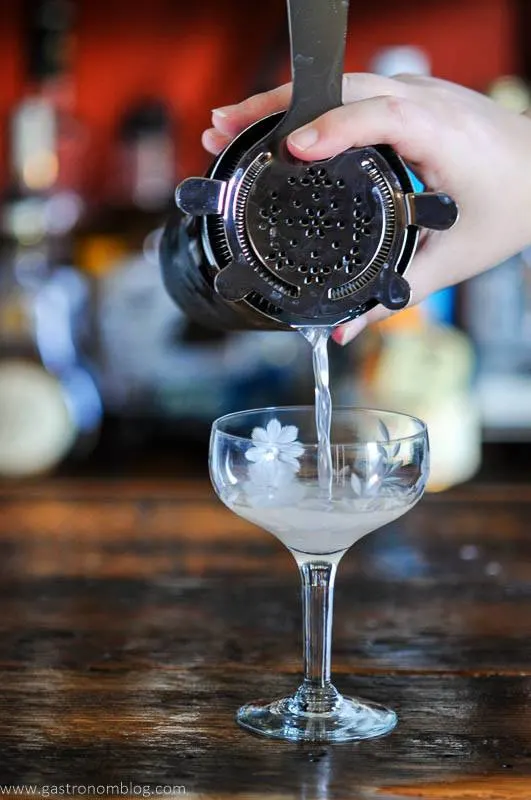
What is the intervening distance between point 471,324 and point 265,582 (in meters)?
1.07

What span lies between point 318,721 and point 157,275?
1.34 m

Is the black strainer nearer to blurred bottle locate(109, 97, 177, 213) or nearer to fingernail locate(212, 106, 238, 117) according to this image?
fingernail locate(212, 106, 238, 117)

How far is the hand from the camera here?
0.75 metres

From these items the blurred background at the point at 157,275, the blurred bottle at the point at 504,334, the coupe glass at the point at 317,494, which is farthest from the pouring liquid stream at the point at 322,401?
the blurred bottle at the point at 504,334

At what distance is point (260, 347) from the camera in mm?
2012

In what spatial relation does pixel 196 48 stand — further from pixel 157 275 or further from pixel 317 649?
pixel 317 649

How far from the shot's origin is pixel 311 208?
2.49 ft

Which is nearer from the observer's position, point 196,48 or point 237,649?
point 237,649

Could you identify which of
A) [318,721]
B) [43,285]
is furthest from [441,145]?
[43,285]

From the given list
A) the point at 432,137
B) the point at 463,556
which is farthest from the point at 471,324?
the point at 432,137

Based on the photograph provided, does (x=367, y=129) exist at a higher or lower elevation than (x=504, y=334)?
higher

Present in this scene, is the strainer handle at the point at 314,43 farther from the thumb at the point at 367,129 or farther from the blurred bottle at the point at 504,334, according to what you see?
the blurred bottle at the point at 504,334

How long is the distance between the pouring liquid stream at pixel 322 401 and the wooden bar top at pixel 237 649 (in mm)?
152

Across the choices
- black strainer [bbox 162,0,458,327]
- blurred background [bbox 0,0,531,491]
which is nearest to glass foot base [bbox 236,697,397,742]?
black strainer [bbox 162,0,458,327]
